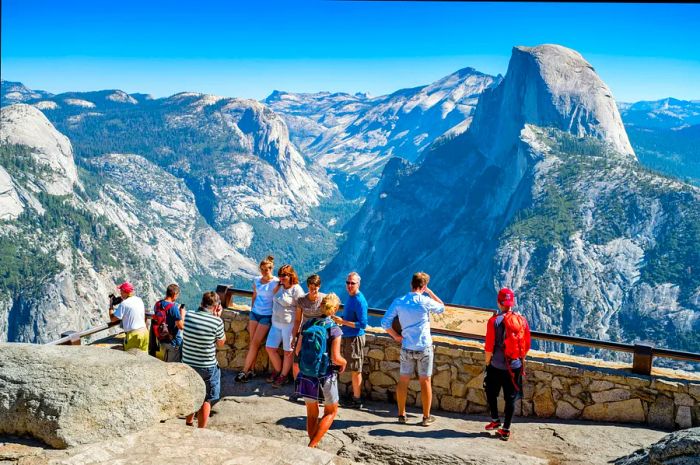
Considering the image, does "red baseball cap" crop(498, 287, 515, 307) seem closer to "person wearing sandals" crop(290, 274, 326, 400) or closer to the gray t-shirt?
"person wearing sandals" crop(290, 274, 326, 400)

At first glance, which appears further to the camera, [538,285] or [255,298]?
[538,285]

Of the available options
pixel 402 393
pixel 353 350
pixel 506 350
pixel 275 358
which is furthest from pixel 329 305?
pixel 275 358

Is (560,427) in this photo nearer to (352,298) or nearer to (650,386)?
(650,386)

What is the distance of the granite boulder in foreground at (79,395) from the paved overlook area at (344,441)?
7.2 inches

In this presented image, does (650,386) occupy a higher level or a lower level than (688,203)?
lower

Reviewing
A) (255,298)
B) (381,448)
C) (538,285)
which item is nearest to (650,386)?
(381,448)

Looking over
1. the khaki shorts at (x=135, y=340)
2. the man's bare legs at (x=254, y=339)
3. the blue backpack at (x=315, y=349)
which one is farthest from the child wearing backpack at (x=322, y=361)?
the khaki shorts at (x=135, y=340)

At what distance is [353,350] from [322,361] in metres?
2.44

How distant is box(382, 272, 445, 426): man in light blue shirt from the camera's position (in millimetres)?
11188

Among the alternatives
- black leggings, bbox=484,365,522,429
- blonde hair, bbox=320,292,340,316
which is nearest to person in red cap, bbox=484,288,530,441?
black leggings, bbox=484,365,522,429

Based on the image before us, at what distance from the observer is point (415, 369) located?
12727 mm

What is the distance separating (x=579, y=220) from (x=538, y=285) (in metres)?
27.8

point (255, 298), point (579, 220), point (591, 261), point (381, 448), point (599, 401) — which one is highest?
point (579, 220)

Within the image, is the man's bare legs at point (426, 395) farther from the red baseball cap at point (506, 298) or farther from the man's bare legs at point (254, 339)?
the man's bare legs at point (254, 339)
